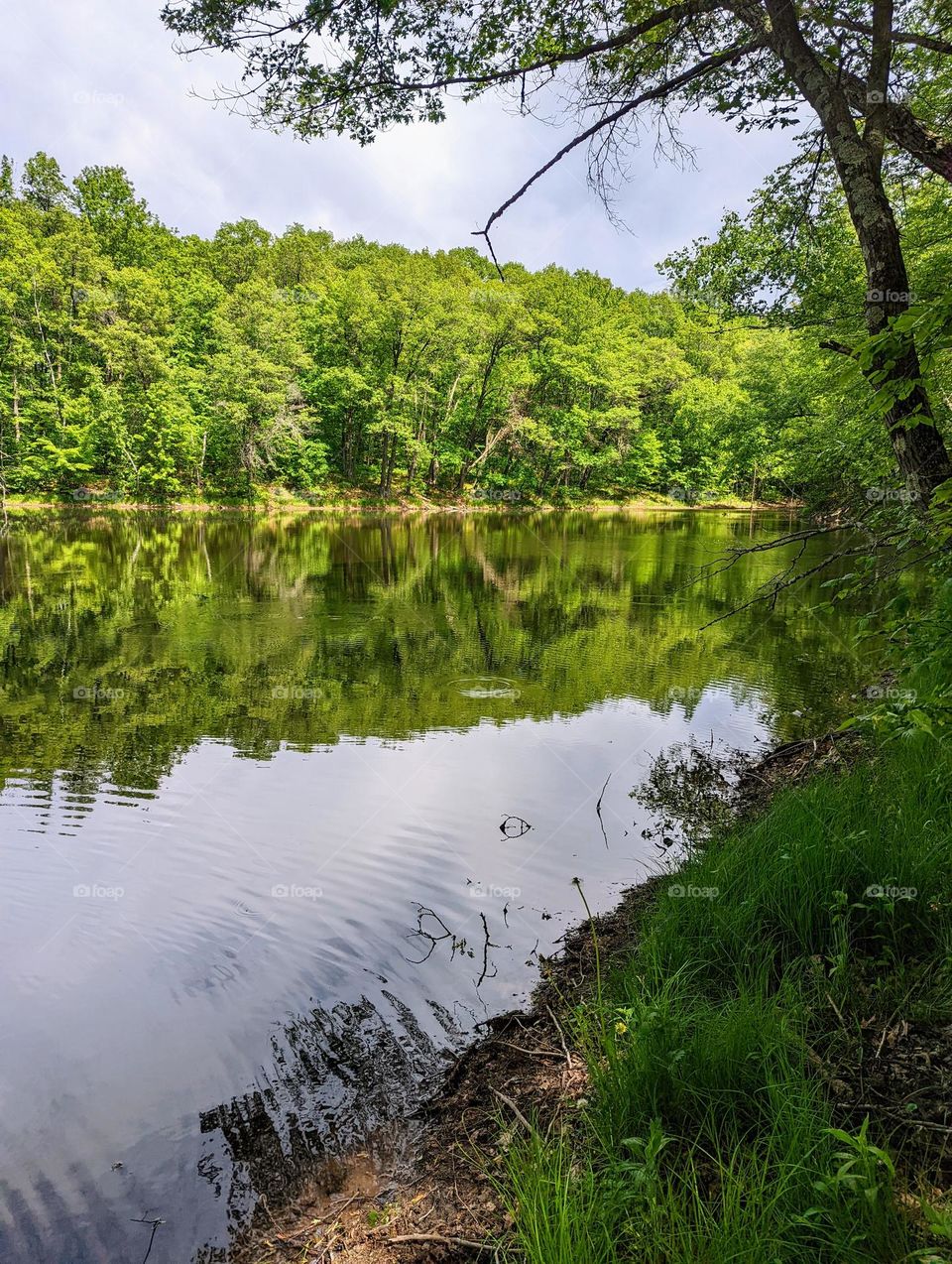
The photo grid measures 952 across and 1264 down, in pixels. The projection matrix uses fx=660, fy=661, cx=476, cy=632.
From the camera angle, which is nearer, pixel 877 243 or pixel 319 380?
pixel 877 243

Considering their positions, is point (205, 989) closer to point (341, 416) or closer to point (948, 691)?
point (948, 691)

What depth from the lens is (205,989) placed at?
4.47 meters

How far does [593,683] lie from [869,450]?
7.09 meters

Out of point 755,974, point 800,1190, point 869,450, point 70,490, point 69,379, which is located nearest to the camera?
point 800,1190

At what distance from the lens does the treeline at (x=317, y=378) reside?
43.3 metres

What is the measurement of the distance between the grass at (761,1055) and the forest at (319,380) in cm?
2407

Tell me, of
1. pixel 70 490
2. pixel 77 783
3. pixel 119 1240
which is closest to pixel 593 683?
pixel 77 783

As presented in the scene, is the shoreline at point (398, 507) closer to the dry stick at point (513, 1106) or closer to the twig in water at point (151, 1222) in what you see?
the dry stick at point (513, 1106)

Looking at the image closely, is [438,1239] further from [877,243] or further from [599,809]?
[877,243]

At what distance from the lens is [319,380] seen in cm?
5341

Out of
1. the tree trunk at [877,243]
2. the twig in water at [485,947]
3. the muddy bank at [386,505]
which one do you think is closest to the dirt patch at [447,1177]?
the twig in water at [485,947]

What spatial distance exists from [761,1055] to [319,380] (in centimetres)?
5705

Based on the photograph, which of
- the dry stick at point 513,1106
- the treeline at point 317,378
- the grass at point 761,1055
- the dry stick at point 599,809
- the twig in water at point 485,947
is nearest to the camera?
the grass at point 761,1055

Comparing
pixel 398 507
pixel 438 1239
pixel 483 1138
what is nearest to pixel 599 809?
pixel 483 1138
